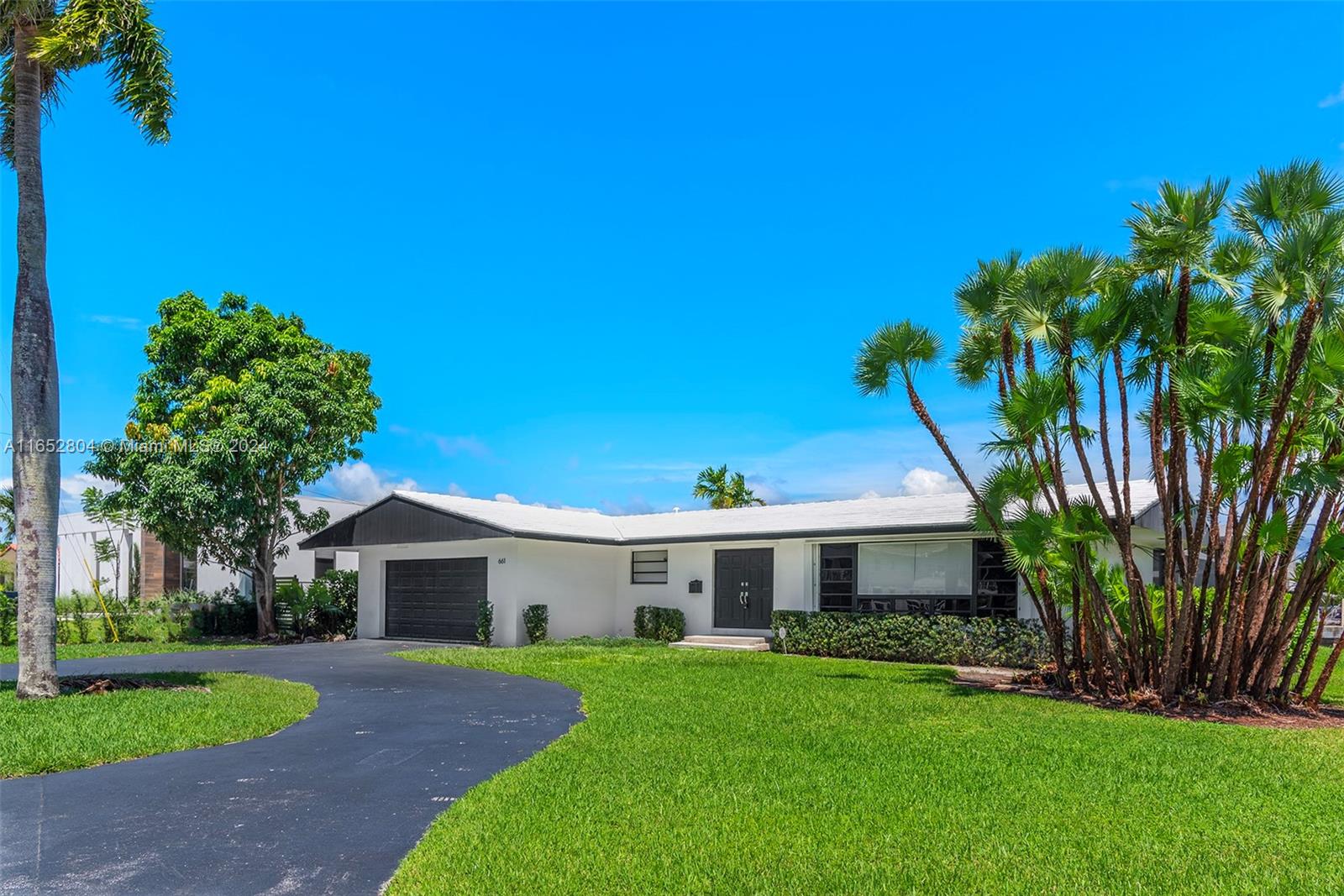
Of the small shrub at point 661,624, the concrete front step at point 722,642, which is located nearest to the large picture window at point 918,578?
the concrete front step at point 722,642

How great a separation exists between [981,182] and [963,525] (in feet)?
20.0

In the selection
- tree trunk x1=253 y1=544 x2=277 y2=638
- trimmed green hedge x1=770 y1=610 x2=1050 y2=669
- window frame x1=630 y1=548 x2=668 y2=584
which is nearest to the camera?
trimmed green hedge x1=770 y1=610 x2=1050 y2=669

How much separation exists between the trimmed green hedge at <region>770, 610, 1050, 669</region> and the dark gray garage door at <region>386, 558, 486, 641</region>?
281 inches

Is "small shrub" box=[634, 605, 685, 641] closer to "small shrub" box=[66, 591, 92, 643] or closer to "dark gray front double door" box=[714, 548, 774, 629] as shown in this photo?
"dark gray front double door" box=[714, 548, 774, 629]

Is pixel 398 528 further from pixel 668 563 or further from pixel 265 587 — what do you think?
pixel 668 563

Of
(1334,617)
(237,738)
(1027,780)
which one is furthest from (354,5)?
(1334,617)

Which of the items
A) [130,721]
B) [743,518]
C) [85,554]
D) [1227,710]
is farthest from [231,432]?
[1227,710]

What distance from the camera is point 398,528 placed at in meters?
21.8

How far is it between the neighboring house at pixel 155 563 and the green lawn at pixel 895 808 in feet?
73.3

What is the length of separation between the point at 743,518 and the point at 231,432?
39.1 feet

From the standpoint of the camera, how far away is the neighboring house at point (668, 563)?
18359 millimetres

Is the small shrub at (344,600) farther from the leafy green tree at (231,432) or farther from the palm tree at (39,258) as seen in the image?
the palm tree at (39,258)

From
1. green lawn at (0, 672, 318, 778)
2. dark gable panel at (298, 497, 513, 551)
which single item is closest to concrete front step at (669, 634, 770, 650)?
dark gable panel at (298, 497, 513, 551)

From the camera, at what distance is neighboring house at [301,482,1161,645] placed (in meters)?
18.4
